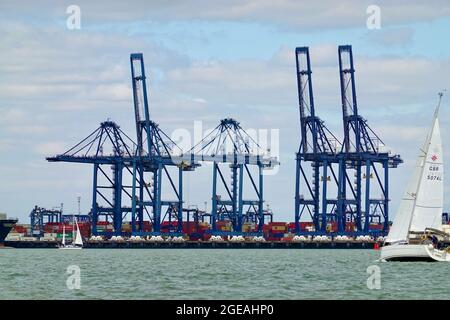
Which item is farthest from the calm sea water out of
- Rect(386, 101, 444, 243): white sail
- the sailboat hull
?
Rect(386, 101, 444, 243): white sail

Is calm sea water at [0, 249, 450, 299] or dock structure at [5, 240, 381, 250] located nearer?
calm sea water at [0, 249, 450, 299]

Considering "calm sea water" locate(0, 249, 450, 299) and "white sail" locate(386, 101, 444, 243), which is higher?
"white sail" locate(386, 101, 444, 243)

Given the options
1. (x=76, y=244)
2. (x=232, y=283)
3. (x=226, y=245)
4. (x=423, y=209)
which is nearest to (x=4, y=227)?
(x=76, y=244)

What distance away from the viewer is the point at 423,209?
3223 inches

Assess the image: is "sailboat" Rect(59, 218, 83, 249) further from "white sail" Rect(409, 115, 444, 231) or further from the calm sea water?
"white sail" Rect(409, 115, 444, 231)

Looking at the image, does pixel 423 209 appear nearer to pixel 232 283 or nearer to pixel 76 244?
pixel 232 283

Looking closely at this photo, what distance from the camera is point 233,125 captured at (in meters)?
181

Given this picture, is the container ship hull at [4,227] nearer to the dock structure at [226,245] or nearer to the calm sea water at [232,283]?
the dock structure at [226,245]

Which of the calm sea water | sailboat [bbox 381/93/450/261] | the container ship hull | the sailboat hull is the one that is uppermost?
the container ship hull

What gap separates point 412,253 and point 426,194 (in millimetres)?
4064

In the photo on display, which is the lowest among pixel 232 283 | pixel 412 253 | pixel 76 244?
pixel 232 283

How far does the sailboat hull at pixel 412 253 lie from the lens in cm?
8062

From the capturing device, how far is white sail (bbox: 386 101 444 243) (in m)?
81.6
